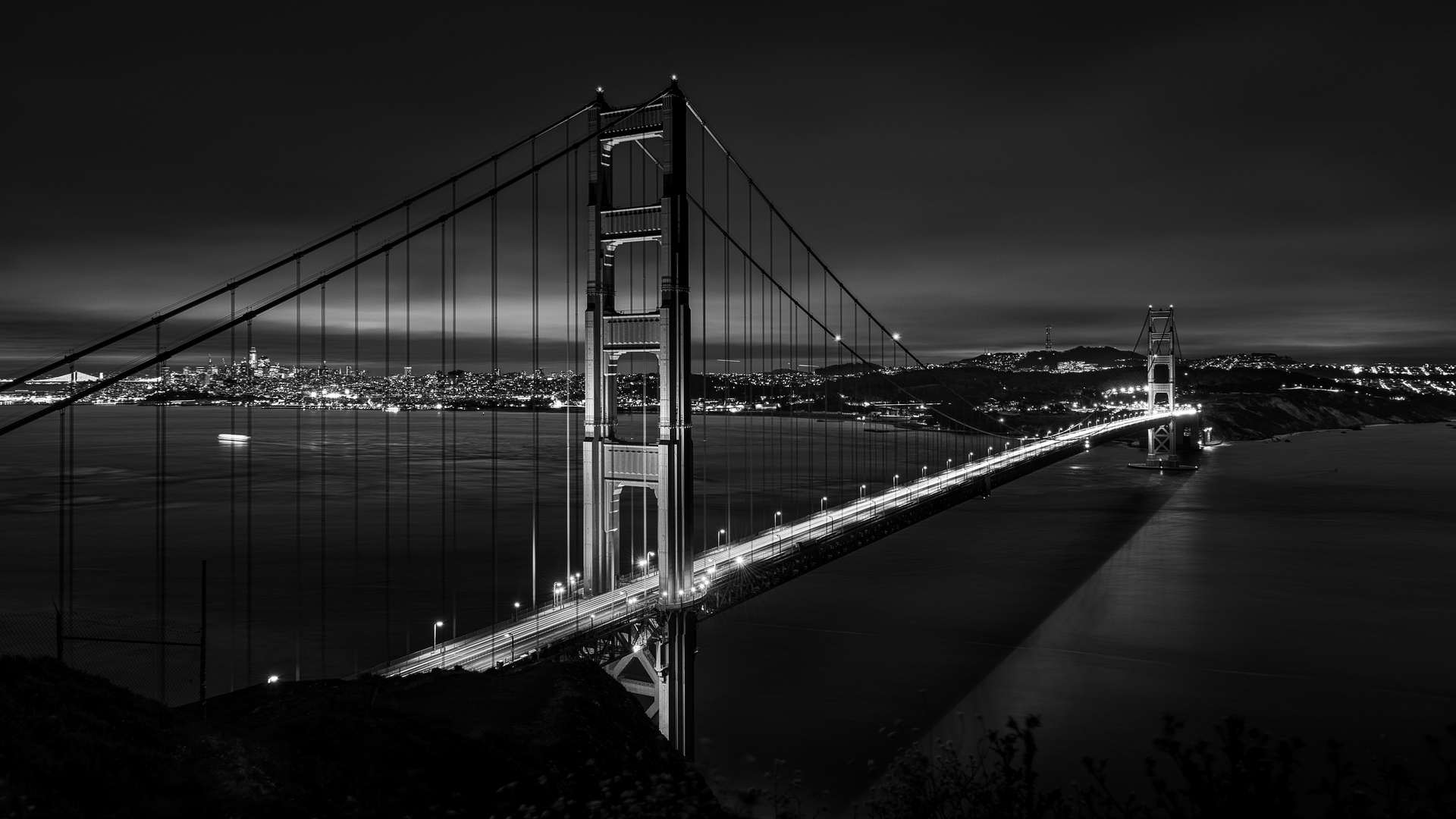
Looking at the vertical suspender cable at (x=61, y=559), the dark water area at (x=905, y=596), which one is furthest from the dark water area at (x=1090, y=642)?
the vertical suspender cable at (x=61, y=559)

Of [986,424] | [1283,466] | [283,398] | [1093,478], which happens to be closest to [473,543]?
[283,398]

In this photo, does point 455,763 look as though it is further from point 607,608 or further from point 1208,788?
point 1208,788

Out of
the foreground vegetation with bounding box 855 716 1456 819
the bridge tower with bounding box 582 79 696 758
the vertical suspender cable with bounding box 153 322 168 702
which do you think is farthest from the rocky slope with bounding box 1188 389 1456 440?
the foreground vegetation with bounding box 855 716 1456 819

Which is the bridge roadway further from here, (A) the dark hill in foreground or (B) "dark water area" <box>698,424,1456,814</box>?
(B) "dark water area" <box>698,424,1456,814</box>

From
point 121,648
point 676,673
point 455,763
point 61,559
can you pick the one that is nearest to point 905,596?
point 676,673

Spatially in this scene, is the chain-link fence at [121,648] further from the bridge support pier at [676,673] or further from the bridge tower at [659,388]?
the bridge support pier at [676,673]

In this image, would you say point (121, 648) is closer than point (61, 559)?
No
